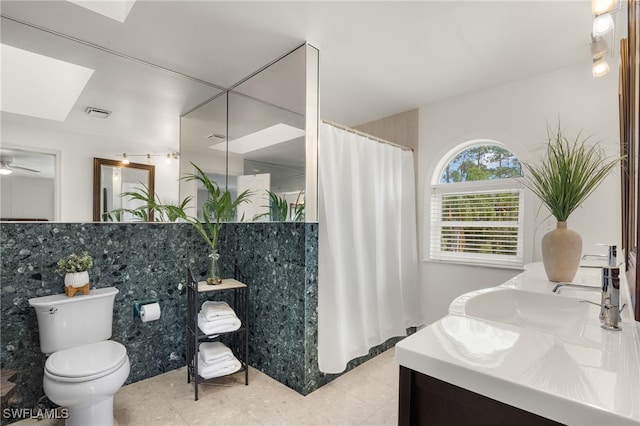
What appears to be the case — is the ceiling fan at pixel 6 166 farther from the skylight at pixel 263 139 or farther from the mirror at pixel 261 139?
the skylight at pixel 263 139

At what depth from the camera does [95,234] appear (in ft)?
6.87

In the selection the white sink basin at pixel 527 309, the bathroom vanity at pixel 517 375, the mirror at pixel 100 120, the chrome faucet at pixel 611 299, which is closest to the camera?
the bathroom vanity at pixel 517 375

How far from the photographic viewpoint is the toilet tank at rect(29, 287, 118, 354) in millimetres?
1778

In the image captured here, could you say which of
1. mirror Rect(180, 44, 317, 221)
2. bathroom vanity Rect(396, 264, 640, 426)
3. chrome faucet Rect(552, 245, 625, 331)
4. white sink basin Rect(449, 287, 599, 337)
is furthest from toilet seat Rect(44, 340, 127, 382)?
chrome faucet Rect(552, 245, 625, 331)

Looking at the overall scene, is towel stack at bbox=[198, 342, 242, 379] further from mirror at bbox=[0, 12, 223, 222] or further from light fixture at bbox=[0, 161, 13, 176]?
light fixture at bbox=[0, 161, 13, 176]

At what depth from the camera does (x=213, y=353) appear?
218cm

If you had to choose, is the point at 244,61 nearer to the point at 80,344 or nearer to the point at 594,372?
the point at 80,344

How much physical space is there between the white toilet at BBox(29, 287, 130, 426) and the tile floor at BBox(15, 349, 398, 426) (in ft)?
0.99

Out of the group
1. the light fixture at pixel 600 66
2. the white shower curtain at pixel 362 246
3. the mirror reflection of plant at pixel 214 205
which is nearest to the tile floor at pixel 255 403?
the white shower curtain at pixel 362 246

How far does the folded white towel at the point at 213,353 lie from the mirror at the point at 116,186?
3.59 feet

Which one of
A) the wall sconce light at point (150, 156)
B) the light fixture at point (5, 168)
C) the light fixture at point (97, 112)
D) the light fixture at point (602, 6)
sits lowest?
the light fixture at point (5, 168)

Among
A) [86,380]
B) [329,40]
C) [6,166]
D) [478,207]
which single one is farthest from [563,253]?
[6,166]

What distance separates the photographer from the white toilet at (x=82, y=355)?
1.53 metres

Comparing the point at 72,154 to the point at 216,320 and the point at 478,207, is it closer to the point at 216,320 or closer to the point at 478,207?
the point at 216,320
